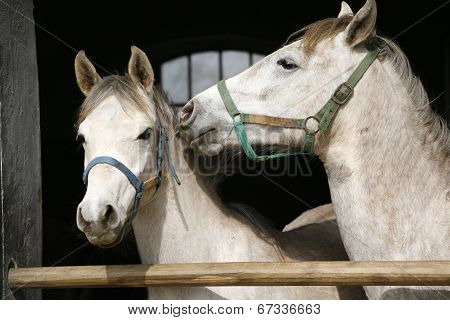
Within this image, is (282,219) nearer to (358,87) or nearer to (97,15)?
(97,15)

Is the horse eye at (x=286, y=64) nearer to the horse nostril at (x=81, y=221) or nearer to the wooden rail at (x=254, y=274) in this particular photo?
the wooden rail at (x=254, y=274)

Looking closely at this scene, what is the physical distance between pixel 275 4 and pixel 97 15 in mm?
2663

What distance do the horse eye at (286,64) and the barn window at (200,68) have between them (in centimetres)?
672

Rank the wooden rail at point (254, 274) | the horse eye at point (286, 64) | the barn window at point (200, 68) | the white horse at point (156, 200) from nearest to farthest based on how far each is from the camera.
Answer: the wooden rail at point (254, 274) → the white horse at point (156, 200) → the horse eye at point (286, 64) → the barn window at point (200, 68)

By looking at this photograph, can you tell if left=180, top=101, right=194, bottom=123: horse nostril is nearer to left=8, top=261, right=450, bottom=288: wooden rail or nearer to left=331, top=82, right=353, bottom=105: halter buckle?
left=331, top=82, right=353, bottom=105: halter buckle

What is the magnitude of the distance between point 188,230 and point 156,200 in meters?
0.23

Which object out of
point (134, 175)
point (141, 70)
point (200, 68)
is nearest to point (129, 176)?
point (134, 175)

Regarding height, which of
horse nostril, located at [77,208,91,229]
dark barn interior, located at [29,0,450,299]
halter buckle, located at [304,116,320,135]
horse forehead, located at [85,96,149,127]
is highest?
dark barn interior, located at [29,0,450,299]

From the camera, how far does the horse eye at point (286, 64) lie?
9.73ft

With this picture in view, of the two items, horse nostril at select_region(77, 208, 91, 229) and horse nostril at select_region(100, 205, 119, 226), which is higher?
horse nostril at select_region(100, 205, 119, 226)

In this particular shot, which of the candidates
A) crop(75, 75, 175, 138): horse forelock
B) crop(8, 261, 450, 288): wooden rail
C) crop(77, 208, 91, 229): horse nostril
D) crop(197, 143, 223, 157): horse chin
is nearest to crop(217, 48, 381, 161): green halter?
crop(197, 143, 223, 157): horse chin

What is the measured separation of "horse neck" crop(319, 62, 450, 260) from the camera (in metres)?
2.77

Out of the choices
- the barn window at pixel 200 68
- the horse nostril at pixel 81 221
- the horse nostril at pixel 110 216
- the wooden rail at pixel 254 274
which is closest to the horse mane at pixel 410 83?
the wooden rail at pixel 254 274

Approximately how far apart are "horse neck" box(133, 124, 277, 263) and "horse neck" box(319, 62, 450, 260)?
0.54m
